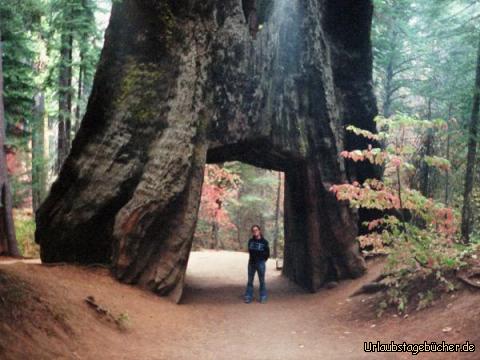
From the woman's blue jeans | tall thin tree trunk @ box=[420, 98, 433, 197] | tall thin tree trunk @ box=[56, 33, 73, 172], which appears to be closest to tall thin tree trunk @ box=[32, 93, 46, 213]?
tall thin tree trunk @ box=[56, 33, 73, 172]

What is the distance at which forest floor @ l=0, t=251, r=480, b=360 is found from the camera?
17.9 ft

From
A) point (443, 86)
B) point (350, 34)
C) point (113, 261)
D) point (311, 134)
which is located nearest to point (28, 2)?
point (113, 261)

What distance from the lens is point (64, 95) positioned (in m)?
17.1

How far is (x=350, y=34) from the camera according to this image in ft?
48.0

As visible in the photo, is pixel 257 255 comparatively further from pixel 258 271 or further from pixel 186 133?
pixel 186 133

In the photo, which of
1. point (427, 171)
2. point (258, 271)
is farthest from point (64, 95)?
point (427, 171)

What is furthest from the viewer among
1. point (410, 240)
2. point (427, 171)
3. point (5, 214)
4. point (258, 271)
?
point (427, 171)

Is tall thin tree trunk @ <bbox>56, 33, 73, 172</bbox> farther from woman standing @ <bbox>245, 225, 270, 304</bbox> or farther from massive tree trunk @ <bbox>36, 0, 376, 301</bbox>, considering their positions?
woman standing @ <bbox>245, 225, 270, 304</bbox>

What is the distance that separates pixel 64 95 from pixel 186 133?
362 inches

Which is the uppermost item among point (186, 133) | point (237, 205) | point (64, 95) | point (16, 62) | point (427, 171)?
point (16, 62)

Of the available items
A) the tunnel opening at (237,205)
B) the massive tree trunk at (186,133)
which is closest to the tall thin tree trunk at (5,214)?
the massive tree trunk at (186,133)

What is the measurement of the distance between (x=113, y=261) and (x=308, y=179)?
6.44 m

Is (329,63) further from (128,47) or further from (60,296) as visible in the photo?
(60,296)

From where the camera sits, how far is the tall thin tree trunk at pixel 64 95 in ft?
53.5
